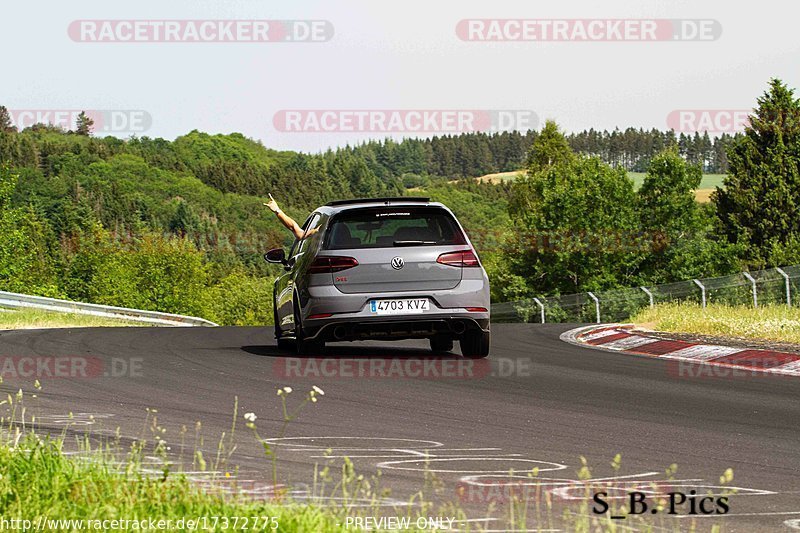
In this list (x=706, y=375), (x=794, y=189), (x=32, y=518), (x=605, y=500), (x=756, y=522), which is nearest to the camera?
(x=32, y=518)

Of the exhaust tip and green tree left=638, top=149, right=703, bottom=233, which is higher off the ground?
green tree left=638, top=149, right=703, bottom=233

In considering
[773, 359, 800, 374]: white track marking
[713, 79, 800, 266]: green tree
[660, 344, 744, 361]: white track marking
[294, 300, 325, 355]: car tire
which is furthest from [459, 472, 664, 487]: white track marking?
[713, 79, 800, 266]: green tree

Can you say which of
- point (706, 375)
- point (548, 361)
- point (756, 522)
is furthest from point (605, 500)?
point (548, 361)

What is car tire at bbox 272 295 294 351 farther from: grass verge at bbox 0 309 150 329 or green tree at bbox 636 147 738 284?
green tree at bbox 636 147 738 284

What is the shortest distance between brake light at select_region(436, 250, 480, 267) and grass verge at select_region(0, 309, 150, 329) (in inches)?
580

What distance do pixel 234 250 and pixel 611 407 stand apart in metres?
152

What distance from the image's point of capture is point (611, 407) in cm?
1049

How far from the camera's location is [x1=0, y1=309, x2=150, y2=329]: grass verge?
27109mm

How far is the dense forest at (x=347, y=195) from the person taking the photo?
74.6 metres

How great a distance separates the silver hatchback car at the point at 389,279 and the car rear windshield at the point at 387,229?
0.01m

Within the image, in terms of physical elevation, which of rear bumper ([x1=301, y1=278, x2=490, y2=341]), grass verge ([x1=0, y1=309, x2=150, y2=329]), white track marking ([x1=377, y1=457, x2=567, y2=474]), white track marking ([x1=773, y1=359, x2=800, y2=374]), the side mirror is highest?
the side mirror

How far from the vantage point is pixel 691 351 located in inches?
646

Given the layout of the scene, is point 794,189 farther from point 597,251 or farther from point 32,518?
point 32,518

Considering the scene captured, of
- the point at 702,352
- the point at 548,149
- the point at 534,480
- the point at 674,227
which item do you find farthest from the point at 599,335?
the point at 548,149
